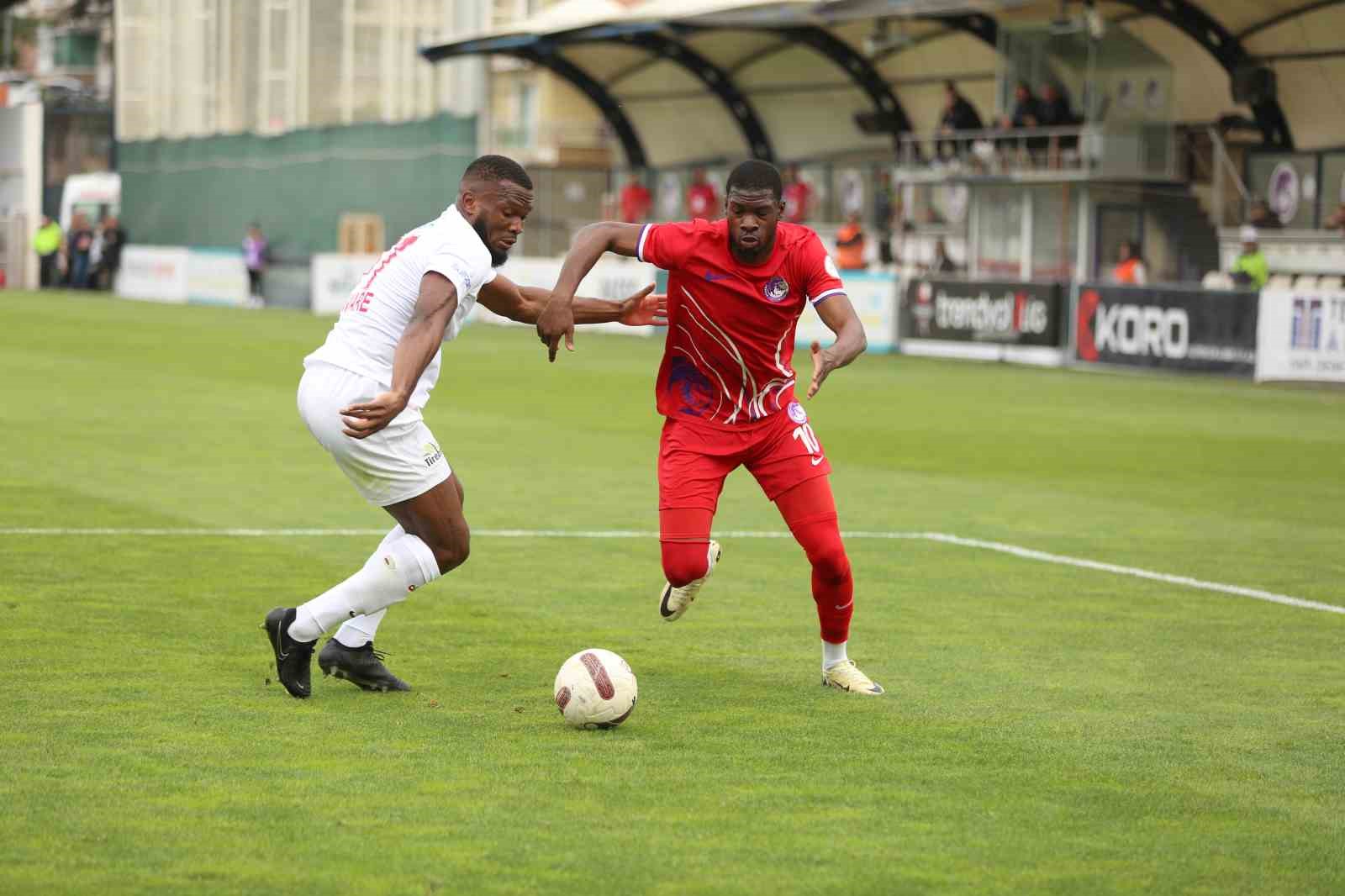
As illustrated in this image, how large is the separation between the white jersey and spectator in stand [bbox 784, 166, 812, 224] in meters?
38.8

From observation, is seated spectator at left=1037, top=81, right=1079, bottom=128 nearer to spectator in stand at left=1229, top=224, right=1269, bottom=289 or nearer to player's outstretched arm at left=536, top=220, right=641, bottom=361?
spectator in stand at left=1229, top=224, right=1269, bottom=289

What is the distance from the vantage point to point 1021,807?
6.34 m

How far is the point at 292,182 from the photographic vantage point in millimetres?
60031

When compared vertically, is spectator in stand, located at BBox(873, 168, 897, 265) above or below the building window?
below

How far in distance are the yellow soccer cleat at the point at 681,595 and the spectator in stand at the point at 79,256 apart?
5721cm

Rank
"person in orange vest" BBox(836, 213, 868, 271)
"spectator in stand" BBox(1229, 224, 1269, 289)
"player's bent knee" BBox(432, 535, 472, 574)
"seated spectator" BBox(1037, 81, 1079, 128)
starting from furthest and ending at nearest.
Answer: "seated spectator" BBox(1037, 81, 1079, 128)
"person in orange vest" BBox(836, 213, 868, 271)
"spectator in stand" BBox(1229, 224, 1269, 289)
"player's bent knee" BBox(432, 535, 472, 574)

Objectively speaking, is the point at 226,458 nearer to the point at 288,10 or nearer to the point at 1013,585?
the point at 1013,585

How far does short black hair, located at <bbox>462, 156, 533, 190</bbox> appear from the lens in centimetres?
769

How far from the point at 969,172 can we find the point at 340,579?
3246 centimetres

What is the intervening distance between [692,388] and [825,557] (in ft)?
3.13

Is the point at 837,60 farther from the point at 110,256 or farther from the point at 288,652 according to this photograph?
the point at 288,652

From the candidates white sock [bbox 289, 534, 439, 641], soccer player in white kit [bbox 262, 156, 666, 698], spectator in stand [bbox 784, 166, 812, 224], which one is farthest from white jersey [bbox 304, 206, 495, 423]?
spectator in stand [bbox 784, 166, 812, 224]

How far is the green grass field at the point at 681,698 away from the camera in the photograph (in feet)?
18.7

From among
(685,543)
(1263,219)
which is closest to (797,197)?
(1263,219)
